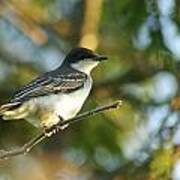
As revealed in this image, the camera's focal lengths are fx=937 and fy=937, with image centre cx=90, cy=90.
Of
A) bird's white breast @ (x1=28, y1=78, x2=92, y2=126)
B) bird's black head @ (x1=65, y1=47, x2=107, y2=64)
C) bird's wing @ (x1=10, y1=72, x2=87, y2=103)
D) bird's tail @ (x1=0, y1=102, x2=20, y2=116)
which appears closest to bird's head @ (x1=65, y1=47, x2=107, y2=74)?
bird's black head @ (x1=65, y1=47, x2=107, y2=64)

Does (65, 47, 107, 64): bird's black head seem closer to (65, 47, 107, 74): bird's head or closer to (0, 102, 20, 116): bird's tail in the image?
(65, 47, 107, 74): bird's head

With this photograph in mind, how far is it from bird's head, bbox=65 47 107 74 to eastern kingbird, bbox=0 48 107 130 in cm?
5

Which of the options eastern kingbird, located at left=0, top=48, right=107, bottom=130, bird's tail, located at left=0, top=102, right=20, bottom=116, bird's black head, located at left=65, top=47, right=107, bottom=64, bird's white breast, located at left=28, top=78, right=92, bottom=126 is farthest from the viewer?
bird's black head, located at left=65, top=47, right=107, bottom=64

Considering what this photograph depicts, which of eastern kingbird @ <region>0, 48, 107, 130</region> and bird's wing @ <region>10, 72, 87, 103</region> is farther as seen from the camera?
bird's wing @ <region>10, 72, 87, 103</region>

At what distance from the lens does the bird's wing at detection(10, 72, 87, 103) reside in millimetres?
5508

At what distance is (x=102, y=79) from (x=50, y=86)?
2402 mm

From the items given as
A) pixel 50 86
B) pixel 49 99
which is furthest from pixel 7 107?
pixel 50 86

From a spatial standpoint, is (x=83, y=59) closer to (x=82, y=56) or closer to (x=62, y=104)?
(x=82, y=56)

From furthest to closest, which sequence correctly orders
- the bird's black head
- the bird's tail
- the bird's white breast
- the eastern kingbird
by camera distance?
the bird's black head
the bird's white breast
the eastern kingbird
the bird's tail

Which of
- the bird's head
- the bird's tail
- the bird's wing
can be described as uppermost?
the bird's head

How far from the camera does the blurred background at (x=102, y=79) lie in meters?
6.07

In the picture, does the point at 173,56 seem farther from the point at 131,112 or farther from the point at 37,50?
the point at 37,50

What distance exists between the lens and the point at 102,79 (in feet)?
26.6

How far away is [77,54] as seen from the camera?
632 centimetres
